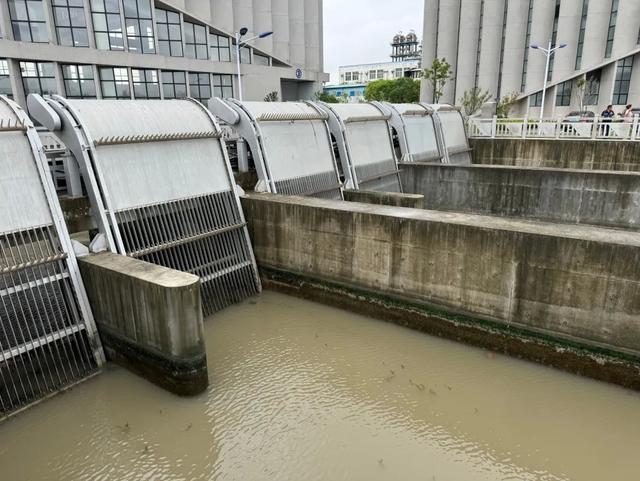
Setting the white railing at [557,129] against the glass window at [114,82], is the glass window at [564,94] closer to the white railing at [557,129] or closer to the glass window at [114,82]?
the white railing at [557,129]

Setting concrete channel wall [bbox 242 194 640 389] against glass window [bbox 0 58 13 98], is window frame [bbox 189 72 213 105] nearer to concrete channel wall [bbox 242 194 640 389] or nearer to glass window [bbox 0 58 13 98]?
glass window [bbox 0 58 13 98]

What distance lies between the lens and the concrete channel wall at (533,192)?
519 inches

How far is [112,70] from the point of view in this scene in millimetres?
26141

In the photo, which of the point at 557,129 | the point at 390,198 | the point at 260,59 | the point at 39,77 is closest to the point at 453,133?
the point at 557,129

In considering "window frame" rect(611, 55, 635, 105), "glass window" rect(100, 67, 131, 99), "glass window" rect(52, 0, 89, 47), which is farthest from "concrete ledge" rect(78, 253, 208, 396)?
"window frame" rect(611, 55, 635, 105)

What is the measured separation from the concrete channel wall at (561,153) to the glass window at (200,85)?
61.9ft

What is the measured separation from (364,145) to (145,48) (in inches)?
761

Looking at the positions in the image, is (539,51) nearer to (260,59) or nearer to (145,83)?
(260,59)

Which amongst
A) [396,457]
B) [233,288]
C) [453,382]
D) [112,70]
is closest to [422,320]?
[453,382]

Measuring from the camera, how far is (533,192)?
14391 mm

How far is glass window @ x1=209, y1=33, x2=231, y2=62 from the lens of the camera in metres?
31.5

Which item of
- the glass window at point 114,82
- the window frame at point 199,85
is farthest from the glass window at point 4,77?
the window frame at point 199,85

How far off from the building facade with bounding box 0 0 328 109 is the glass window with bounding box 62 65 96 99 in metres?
0.05

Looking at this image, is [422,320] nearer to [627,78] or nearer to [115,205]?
[115,205]
